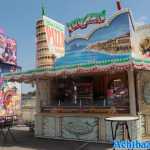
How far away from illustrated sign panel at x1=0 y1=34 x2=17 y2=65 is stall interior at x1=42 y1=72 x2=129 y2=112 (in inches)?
373

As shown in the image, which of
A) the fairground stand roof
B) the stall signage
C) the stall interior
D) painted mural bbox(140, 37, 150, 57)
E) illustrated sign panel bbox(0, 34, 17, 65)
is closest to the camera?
the fairground stand roof

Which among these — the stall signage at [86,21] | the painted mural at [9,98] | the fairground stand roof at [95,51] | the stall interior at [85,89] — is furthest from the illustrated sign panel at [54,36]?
the painted mural at [9,98]

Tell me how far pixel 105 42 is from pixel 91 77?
7.19ft

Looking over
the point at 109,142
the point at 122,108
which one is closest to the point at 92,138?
the point at 109,142

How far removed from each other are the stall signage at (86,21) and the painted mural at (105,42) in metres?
0.50

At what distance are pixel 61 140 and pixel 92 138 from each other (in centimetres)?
157

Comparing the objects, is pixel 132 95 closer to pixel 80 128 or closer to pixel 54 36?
pixel 80 128

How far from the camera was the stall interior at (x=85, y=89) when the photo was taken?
14.4m

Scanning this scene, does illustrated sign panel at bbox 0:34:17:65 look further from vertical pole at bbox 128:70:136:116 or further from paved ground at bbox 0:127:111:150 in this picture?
vertical pole at bbox 128:70:136:116

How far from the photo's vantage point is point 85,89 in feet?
51.5

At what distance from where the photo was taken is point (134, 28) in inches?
588

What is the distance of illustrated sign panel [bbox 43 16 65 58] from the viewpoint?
1659 cm

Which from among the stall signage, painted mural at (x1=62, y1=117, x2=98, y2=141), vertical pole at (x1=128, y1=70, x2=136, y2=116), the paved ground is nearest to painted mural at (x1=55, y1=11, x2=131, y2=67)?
the stall signage

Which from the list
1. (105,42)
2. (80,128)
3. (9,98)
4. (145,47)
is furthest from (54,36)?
(9,98)
